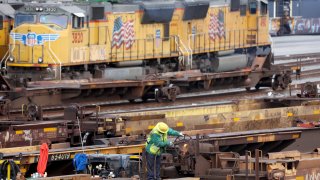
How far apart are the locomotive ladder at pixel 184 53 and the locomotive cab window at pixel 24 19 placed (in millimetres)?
5952

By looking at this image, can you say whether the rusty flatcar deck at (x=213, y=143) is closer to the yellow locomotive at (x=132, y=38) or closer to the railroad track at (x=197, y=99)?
the railroad track at (x=197, y=99)

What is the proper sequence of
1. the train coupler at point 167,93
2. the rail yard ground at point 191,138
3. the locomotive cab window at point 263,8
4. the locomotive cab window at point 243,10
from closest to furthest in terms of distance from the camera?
1. the rail yard ground at point 191,138
2. the train coupler at point 167,93
3. the locomotive cab window at point 243,10
4. the locomotive cab window at point 263,8

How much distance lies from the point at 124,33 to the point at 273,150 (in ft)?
46.2

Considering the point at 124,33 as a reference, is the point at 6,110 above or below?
below

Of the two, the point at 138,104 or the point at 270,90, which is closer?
the point at 138,104

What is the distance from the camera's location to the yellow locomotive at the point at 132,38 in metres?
33.3

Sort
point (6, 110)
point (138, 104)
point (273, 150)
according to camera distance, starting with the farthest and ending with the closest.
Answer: point (138, 104), point (6, 110), point (273, 150)

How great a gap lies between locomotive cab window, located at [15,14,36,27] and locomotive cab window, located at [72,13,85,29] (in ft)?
3.85

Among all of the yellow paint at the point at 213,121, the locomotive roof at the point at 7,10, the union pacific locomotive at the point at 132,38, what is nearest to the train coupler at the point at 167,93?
the union pacific locomotive at the point at 132,38

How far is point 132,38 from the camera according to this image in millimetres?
35625

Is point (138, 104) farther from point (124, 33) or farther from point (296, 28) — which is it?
point (296, 28)

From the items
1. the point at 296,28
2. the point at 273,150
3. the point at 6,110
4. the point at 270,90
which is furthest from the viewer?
the point at 296,28

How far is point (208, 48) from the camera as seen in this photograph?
38.8 meters

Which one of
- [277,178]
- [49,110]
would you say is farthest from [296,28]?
[277,178]
